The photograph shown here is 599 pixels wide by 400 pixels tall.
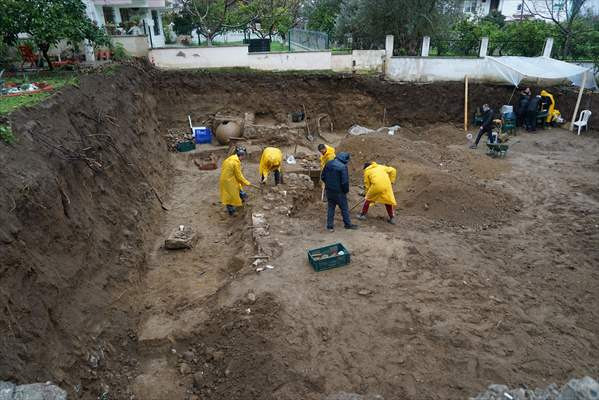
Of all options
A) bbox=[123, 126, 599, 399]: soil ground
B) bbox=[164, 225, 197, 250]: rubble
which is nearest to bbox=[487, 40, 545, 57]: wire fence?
bbox=[123, 126, 599, 399]: soil ground

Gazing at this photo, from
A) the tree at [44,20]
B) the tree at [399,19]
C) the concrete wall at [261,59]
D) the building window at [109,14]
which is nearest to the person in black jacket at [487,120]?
the concrete wall at [261,59]

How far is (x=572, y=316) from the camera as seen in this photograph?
20.0 feet

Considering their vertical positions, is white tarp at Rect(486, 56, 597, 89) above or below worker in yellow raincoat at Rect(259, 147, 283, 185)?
above

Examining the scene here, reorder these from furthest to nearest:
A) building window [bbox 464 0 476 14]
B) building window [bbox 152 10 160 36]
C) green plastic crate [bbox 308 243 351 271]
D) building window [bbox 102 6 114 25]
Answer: building window [bbox 464 0 476 14]
building window [bbox 152 10 160 36]
building window [bbox 102 6 114 25]
green plastic crate [bbox 308 243 351 271]

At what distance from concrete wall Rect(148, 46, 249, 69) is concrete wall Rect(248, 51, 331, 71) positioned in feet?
1.56

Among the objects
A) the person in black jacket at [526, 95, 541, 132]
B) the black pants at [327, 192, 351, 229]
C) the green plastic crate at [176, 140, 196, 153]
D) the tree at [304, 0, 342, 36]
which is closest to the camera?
the black pants at [327, 192, 351, 229]

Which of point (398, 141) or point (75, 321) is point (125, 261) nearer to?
point (75, 321)

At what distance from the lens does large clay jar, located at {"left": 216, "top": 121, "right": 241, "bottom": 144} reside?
14297 mm

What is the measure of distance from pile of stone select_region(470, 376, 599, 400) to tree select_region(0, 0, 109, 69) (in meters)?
12.3

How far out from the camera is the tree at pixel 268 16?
76.8 ft

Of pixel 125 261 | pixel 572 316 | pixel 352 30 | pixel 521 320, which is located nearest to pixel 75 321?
pixel 125 261

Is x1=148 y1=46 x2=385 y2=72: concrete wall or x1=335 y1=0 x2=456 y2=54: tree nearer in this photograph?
x1=148 y1=46 x2=385 y2=72: concrete wall

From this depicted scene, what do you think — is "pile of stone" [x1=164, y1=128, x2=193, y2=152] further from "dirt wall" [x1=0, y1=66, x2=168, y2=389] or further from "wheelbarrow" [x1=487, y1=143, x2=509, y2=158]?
"wheelbarrow" [x1=487, y1=143, x2=509, y2=158]

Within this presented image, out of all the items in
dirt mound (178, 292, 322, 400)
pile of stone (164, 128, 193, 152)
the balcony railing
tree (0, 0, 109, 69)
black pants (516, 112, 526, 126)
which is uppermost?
the balcony railing
